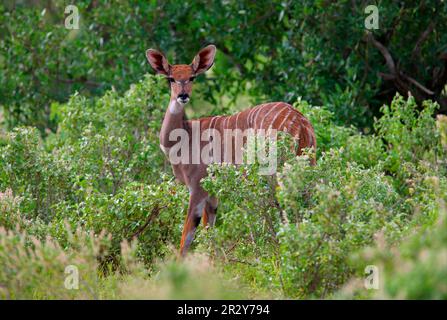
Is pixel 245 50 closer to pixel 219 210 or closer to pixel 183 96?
pixel 219 210

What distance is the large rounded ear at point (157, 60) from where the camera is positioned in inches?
262

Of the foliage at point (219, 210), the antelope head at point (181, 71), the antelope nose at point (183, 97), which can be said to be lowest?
the foliage at point (219, 210)

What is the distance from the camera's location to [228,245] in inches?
232

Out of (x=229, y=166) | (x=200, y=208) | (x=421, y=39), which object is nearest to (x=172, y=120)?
(x=200, y=208)

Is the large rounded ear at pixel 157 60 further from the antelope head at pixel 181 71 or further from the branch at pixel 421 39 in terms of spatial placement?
the branch at pixel 421 39

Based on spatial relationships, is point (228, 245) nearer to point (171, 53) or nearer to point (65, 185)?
point (65, 185)

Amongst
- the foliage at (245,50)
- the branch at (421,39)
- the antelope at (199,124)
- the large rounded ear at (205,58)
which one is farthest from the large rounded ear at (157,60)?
the branch at (421,39)

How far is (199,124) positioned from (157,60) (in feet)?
1.90

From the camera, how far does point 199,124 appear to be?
6.80m

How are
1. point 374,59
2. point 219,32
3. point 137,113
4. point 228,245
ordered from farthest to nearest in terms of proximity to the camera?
point 219,32 → point 374,59 → point 137,113 → point 228,245

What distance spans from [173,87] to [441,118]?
2.26 m

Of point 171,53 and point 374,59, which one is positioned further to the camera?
point 171,53

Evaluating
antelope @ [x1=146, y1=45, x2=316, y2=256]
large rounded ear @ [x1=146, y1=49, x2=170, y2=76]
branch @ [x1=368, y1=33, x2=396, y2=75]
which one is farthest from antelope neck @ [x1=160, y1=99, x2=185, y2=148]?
branch @ [x1=368, y1=33, x2=396, y2=75]
